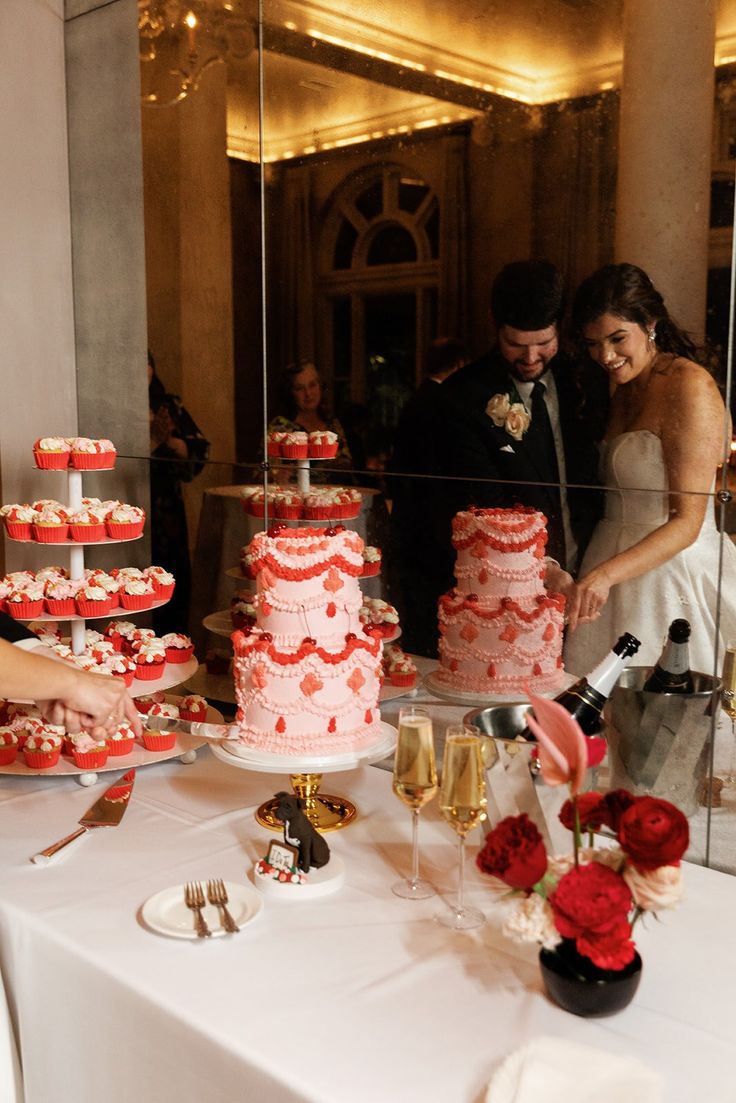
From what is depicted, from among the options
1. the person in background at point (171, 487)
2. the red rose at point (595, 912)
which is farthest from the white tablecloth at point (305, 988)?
the person in background at point (171, 487)

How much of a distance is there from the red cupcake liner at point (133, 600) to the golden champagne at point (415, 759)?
1354 millimetres

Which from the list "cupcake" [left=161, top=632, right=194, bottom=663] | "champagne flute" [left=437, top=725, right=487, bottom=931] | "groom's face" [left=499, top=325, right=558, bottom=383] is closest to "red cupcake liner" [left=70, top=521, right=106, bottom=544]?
"cupcake" [left=161, top=632, right=194, bottom=663]

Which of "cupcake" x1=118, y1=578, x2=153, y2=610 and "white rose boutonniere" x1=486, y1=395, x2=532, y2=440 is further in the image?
"cupcake" x1=118, y1=578, x2=153, y2=610

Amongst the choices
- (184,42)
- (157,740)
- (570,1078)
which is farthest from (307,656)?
(184,42)

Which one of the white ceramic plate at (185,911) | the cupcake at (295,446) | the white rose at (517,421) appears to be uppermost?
the white rose at (517,421)

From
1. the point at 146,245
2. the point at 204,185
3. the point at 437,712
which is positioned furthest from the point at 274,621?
the point at 146,245

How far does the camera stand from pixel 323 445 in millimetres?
2760

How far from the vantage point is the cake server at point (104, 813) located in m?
1.84

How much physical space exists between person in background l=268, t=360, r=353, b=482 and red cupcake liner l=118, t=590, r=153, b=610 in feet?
1.82

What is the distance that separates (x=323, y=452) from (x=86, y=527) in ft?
2.11

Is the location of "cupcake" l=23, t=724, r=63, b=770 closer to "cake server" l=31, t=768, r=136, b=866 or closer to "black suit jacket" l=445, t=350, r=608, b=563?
"cake server" l=31, t=768, r=136, b=866

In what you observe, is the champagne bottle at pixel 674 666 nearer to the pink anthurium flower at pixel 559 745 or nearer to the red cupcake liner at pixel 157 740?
the pink anthurium flower at pixel 559 745

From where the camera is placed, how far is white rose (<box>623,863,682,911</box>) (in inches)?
50.5

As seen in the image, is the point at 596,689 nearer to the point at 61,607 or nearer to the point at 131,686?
the point at 131,686
